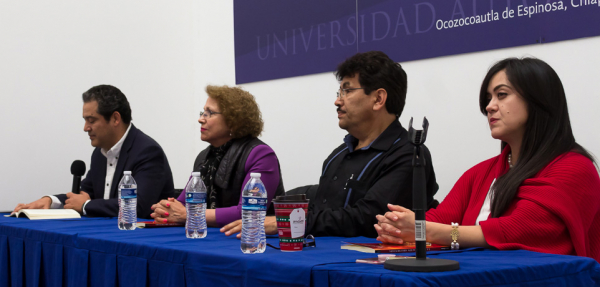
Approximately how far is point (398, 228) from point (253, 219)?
1.43ft

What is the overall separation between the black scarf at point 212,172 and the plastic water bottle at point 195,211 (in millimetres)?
543

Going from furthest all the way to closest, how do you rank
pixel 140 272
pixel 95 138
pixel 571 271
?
1. pixel 95 138
2. pixel 140 272
3. pixel 571 271

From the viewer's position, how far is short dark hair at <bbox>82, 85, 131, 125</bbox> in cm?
337

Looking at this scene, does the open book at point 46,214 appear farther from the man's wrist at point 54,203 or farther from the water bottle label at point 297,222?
the water bottle label at point 297,222

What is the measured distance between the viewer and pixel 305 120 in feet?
13.7

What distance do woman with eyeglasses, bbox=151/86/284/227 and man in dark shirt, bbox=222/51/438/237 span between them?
296 millimetres

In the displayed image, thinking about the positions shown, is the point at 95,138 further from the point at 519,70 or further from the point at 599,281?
the point at 599,281

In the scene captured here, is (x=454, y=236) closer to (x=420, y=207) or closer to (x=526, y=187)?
(x=526, y=187)

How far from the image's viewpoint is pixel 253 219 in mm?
1647

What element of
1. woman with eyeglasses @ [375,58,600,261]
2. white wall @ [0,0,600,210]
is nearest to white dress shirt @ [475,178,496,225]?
woman with eyeglasses @ [375,58,600,261]

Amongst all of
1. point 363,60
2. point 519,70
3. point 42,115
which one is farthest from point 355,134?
point 42,115

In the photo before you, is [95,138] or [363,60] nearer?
[363,60]

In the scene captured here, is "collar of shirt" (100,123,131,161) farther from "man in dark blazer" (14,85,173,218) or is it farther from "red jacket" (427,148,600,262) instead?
"red jacket" (427,148,600,262)

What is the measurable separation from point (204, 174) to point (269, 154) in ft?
1.27
